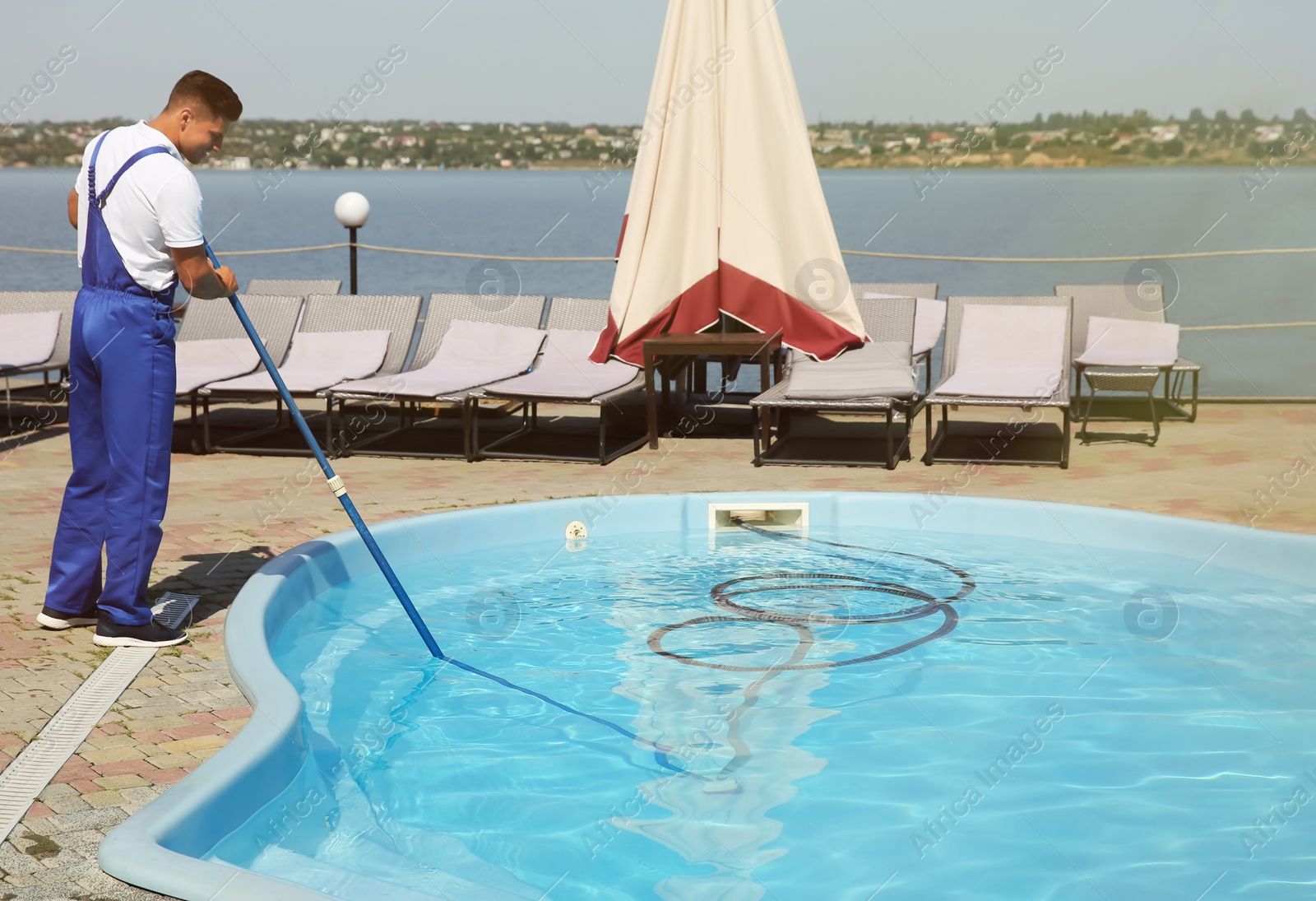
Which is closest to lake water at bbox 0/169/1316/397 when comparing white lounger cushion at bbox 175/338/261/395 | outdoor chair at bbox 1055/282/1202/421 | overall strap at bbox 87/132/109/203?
outdoor chair at bbox 1055/282/1202/421

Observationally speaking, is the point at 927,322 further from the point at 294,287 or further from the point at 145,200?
the point at 145,200

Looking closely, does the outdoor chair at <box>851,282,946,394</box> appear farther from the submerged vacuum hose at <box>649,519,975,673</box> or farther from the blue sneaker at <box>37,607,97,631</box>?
the blue sneaker at <box>37,607,97,631</box>

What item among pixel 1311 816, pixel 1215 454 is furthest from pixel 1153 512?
pixel 1311 816

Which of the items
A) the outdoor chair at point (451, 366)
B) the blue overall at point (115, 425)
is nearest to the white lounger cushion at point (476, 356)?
the outdoor chair at point (451, 366)

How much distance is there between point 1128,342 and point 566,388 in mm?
4717

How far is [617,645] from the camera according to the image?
505 cm

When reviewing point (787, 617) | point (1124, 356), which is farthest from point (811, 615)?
point (1124, 356)

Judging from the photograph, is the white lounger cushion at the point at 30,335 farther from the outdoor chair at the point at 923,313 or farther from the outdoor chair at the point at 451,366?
the outdoor chair at the point at 923,313

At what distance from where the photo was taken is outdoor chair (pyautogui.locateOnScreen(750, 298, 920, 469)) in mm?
7844

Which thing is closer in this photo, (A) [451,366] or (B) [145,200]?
(B) [145,200]

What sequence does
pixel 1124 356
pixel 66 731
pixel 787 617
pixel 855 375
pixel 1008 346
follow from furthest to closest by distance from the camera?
pixel 1124 356, pixel 1008 346, pixel 855 375, pixel 787 617, pixel 66 731

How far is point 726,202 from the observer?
873cm

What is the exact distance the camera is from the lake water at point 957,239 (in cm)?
3991

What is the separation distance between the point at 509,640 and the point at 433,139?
1190 cm
